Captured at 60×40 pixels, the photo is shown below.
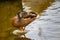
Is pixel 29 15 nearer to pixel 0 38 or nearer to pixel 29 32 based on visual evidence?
pixel 29 32

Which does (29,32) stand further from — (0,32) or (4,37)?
(0,32)

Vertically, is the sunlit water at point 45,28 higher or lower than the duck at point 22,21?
lower

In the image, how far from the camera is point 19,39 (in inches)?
44.6

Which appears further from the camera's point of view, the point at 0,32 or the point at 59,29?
the point at 0,32

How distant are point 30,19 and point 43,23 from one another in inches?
4.7

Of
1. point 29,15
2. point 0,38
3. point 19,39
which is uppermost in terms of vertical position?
point 29,15

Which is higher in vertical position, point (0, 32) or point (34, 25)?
point (34, 25)

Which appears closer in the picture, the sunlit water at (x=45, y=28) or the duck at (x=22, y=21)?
the sunlit water at (x=45, y=28)

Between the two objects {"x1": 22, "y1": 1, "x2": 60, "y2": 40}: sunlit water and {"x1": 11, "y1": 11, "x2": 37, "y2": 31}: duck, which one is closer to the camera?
{"x1": 22, "y1": 1, "x2": 60, "y2": 40}: sunlit water

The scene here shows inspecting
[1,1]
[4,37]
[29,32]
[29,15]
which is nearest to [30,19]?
[29,15]

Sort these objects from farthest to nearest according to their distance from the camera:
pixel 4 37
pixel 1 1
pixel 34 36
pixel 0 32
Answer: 1. pixel 1 1
2. pixel 0 32
3. pixel 4 37
4. pixel 34 36

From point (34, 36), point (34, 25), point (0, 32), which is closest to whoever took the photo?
point (34, 36)

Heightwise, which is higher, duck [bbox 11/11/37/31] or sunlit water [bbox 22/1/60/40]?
duck [bbox 11/11/37/31]

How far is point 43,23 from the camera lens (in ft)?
4.32
